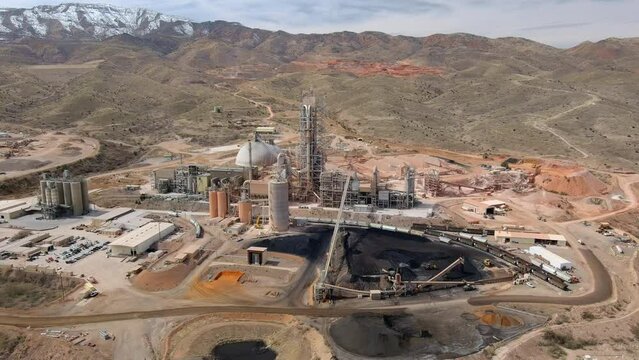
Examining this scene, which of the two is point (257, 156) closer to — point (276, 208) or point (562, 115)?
point (276, 208)

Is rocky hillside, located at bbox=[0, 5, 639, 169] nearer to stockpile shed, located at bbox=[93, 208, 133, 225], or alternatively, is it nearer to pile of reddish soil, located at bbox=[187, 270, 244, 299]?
stockpile shed, located at bbox=[93, 208, 133, 225]

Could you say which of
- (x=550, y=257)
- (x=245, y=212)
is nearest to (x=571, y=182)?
(x=550, y=257)

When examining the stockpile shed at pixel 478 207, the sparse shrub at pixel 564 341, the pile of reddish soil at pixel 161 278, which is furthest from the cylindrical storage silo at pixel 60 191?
the sparse shrub at pixel 564 341

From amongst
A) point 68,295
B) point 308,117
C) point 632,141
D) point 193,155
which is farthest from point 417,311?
point 632,141

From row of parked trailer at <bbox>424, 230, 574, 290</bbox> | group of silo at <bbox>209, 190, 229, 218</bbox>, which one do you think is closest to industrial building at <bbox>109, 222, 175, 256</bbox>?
group of silo at <bbox>209, 190, 229, 218</bbox>

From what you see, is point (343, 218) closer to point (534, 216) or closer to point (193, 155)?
point (534, 216)

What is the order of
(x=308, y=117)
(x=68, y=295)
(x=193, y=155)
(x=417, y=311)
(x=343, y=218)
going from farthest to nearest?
(x=193, y=155) < (x=308, y=117) < (x=343, y=218) < (x=68, y=295) < (x=417, y=311)
